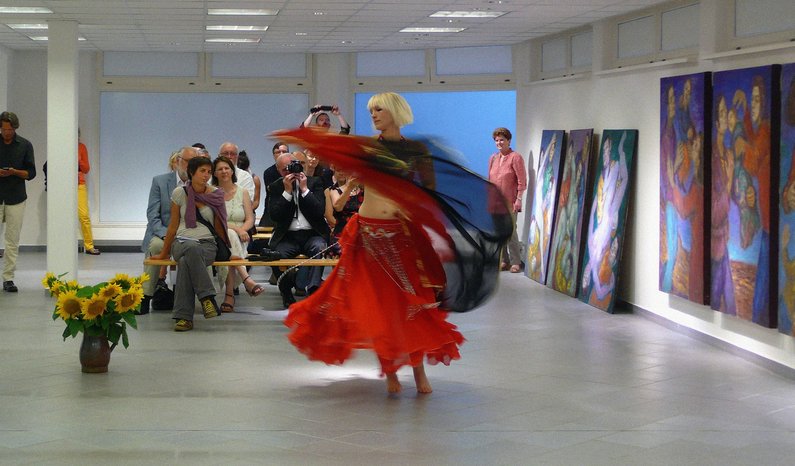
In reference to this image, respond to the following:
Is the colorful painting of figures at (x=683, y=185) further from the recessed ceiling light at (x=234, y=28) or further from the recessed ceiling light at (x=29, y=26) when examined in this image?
the recessed ceiling light at (x=29, y=26)

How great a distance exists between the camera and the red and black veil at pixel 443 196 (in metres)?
6.57

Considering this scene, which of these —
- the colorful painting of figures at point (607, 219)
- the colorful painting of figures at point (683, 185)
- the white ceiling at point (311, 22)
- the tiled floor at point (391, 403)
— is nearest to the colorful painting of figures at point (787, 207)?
the tiled floor at point (391, 403)

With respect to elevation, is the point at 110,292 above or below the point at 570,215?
below

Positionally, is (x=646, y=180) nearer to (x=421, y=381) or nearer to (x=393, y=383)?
(x=421, y=381)

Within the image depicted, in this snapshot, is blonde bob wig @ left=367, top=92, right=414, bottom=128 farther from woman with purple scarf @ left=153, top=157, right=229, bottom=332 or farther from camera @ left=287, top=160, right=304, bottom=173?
camera @ left=287, top=160, right=304, bottom=173

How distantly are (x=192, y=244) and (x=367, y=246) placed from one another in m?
3.30

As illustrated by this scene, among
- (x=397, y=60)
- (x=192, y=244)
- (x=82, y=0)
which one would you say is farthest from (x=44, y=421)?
(x=397, y=60)

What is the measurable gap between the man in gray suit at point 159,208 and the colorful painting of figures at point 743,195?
495 centimetres

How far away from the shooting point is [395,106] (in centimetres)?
673

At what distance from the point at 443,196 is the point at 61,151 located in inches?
→ 249

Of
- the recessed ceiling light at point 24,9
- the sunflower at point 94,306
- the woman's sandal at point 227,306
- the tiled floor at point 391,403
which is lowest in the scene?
the tiled floor at point 391,403

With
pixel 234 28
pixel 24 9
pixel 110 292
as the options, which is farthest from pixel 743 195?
pixel 234 28

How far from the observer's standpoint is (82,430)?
5.89 metres

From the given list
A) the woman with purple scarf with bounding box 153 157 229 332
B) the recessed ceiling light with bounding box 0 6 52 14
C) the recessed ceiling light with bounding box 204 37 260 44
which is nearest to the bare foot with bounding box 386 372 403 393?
the woman with purple scarf with bounding box 153 157 229 332
